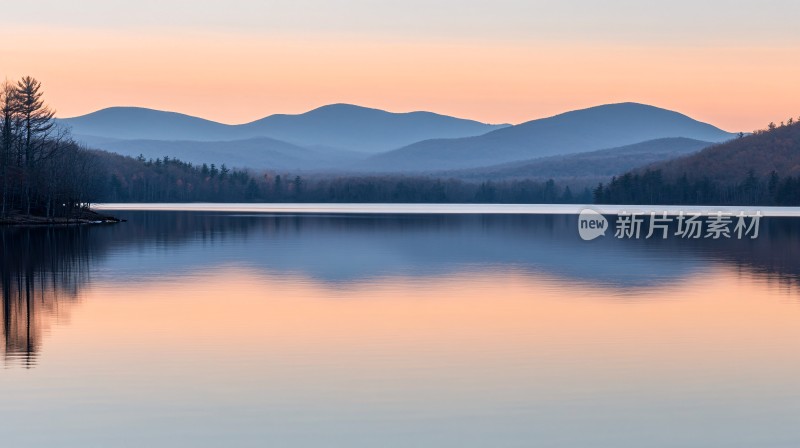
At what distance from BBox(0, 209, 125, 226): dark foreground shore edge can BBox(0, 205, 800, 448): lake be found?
61.5 metres

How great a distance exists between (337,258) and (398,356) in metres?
32.7

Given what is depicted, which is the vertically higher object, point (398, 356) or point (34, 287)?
point (34, 287)

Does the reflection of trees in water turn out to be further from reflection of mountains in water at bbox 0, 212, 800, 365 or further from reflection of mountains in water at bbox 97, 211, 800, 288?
reflection of mountains in water at bbox 97, 211, 800, 288

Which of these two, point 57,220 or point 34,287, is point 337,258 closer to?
point 34,287

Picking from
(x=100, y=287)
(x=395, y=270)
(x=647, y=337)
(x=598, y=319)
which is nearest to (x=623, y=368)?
(x=647, y=337)

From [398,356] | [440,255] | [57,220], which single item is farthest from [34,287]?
[57,220]

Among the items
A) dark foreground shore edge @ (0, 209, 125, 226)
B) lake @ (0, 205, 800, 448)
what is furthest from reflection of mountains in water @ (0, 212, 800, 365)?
dark foreground shore edge @ (0, 209, 125, 226)

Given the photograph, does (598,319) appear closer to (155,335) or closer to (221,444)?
(155,335)

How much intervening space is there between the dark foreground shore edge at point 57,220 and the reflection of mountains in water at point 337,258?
21686 millimetres

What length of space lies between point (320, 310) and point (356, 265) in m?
18.8

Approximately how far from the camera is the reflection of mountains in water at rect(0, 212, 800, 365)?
4088cm

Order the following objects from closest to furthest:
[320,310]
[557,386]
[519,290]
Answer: [557,386] → [320,310] → [519,290]

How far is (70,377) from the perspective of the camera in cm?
2231

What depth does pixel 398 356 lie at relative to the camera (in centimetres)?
2506
